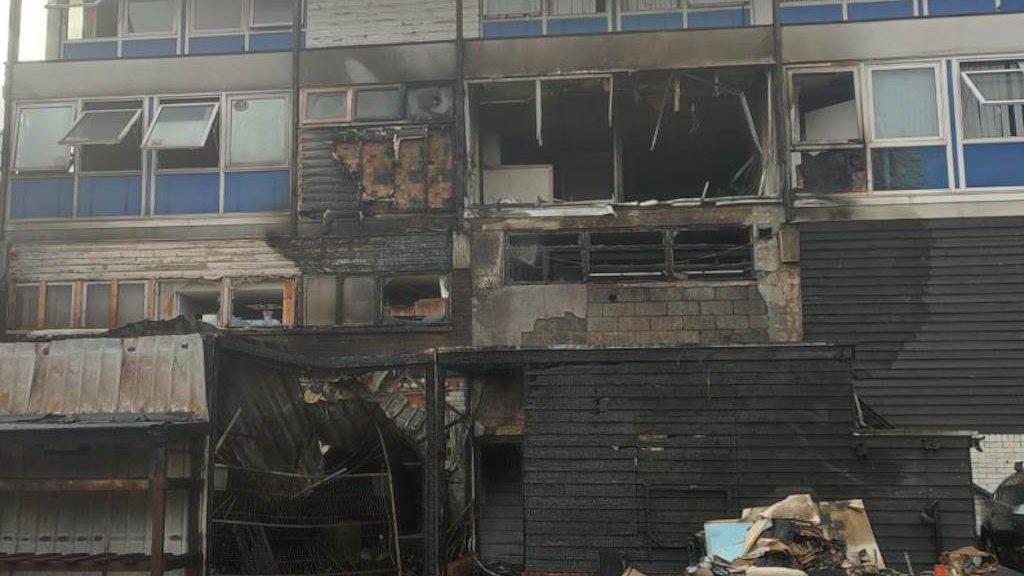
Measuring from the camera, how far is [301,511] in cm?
1241

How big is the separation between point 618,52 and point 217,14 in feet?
25.5

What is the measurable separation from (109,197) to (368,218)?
4892 mm

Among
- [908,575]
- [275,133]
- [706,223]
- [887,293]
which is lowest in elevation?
[908,575]

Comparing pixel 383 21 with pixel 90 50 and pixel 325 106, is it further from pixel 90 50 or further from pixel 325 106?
pixel 90 50

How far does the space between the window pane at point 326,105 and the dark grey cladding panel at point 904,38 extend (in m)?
7.78

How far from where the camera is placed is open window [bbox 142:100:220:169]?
16188 millimetres

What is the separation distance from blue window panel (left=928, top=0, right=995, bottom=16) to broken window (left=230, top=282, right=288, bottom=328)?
12.4 metres

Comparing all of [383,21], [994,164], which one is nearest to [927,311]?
[994,164]

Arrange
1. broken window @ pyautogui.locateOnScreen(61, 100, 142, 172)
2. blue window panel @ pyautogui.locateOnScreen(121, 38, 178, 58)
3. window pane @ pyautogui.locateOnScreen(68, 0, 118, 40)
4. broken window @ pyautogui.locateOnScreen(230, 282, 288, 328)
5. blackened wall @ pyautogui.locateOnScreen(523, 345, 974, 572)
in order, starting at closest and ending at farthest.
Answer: blackened wall @ pyautogui.locateOnScreen(523, 345, 974, 572), broken window @ pyautogui.locateOnScreen(230, 282, 288, 328), broken window @ pyautogui.locateOnScreen(61, 100, 142, 172), blue window panel @ pyautogui.locateOnScreen(121, 38, 178, 58), window pane @ pyautogui.locateOnScreen(68, 0, 118, 40)

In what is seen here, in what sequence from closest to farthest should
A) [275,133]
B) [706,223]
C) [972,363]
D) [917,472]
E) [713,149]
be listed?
1. [917,472]
2. [972,363]
3. [706,223]
4. [275,133]
5. [713,149]

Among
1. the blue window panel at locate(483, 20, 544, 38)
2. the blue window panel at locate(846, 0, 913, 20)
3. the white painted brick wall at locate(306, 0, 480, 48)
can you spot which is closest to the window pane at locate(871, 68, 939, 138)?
the blue window panel at locate(846, 0, 913, 20)

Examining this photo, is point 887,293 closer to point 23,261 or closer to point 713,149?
point 713,149

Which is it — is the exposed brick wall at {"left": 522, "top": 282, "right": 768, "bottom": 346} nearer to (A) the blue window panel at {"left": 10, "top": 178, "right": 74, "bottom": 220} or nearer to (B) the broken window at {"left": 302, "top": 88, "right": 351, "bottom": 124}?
(B) the broken window at {"left": 302, "top": 88, "right": 351, "bottom": 124}

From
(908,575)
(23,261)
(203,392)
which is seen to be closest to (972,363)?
(908,575)
